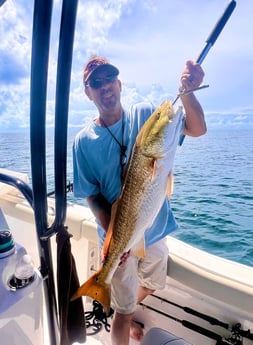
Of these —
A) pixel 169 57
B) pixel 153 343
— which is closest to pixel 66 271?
pixel 153 343

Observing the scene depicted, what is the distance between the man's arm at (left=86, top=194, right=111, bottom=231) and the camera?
74.7 inches

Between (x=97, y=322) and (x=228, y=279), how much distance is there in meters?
1.21

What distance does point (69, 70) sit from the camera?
1124 millimetres

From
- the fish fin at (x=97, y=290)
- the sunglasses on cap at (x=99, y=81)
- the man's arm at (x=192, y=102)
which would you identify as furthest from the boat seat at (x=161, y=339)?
the sunglasses on cap at (x=99, y=81)

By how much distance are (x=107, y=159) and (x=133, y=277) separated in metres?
0.81

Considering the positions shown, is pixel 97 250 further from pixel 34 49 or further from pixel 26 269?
pixel 34 49

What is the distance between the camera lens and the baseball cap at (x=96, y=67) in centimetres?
181

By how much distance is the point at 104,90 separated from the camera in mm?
1855

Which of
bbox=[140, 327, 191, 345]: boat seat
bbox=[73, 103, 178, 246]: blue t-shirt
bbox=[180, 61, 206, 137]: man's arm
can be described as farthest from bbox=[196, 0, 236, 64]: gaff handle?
bbox=[140, 327, 191, 345]: boat seat

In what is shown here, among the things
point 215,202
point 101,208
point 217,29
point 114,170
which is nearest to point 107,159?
point 114,170

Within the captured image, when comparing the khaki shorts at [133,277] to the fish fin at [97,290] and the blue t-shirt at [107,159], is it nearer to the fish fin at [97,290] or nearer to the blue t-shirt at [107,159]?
the blue t-shirt at [107,159]

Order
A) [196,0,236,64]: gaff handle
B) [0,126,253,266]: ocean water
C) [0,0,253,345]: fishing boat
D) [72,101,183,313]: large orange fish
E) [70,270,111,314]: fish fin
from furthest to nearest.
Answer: [0,126,253,266]: ocean water → [70,270,111,314]: fish fin → [196,0,236,64]: gaff handle → [72,101,183,313]: large orange fish → [0,0,253,345]: fishing boat

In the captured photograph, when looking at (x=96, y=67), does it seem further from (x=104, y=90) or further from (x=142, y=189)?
(x=142, y=189)

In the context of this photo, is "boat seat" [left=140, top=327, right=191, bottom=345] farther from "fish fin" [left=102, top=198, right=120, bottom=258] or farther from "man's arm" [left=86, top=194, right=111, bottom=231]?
"man's arm" [left=86, top=194, right=111, bottom=231]
